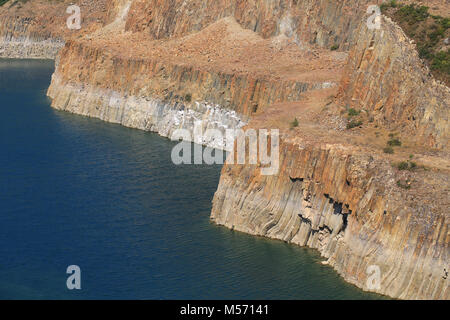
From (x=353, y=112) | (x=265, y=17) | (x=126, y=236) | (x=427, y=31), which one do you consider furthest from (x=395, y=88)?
(x=265, y=17)

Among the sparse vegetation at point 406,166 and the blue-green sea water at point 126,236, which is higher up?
the sparse vegetation at point 406,166

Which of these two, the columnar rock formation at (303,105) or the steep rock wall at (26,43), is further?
the steep rock wall at (26,43)

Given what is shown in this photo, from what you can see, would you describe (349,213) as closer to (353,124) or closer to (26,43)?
(353,124)

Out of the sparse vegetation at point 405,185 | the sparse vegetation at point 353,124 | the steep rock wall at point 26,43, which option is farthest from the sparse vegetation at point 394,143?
the steep rock wall at point 26,43

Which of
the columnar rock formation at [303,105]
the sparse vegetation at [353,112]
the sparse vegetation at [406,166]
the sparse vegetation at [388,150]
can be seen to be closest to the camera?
the columnar rock formation at [303,105]

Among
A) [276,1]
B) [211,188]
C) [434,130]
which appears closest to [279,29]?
[276,1]

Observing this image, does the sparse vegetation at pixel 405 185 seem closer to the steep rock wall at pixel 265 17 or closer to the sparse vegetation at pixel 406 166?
the sparse vegetation at pixel 406 166
